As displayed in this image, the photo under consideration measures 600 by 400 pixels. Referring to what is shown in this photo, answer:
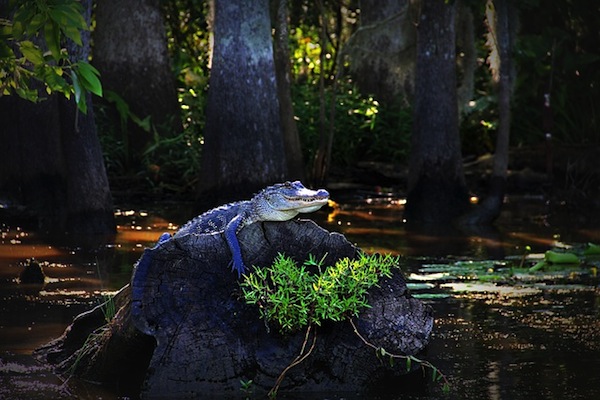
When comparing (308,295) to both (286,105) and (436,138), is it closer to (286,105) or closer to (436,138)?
(436,138)

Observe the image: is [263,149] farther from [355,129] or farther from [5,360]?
[5,360]

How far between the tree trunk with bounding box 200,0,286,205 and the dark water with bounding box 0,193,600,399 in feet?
2.91

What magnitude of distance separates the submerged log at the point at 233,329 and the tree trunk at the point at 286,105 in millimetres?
11713

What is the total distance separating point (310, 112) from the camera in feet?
77.4

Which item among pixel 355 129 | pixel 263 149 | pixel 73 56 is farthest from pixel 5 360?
pixel 355 129

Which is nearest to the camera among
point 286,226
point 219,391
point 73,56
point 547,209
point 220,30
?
point 219,391

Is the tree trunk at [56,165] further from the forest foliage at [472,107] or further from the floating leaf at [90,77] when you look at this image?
the floating leaf at [90,77]

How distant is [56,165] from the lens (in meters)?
17.7

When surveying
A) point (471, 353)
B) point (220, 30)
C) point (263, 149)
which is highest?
point (220, 30)

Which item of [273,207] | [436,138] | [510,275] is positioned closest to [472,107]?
[436,138]

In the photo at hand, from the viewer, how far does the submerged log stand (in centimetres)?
842

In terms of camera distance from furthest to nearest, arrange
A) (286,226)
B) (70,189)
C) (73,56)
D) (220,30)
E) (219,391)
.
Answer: (220,30) < (70,189) < (73,56) < (286,226) < (219,391)

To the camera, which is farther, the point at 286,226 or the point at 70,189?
the point at 70,189

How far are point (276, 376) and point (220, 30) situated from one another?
34.1 feet
